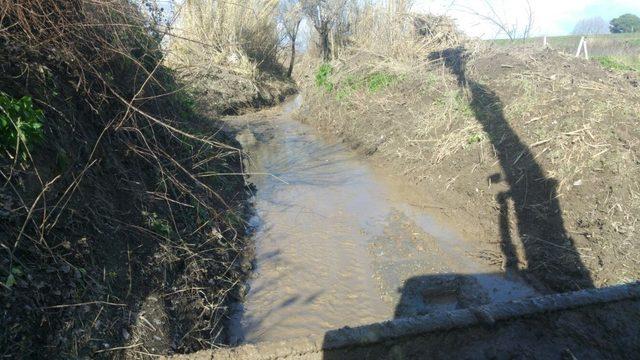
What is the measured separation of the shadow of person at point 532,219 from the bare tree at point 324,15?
12558mm

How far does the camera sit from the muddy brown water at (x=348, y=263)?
457 cm

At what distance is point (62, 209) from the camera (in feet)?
10.7

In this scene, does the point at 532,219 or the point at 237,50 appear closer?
the point at 532,219

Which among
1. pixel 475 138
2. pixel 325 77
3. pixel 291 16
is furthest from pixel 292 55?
pixel 475 138

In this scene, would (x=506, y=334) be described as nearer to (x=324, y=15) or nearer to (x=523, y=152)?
(x=523, y=152)

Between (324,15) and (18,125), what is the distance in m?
18.0

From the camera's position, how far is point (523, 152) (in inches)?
271

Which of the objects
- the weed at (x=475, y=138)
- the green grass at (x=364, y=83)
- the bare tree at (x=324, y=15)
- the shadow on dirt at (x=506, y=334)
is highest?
the bare tree at (x=324, y=15)

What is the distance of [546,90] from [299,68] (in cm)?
1674

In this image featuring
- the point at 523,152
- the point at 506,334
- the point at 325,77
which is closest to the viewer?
the point at 506,334

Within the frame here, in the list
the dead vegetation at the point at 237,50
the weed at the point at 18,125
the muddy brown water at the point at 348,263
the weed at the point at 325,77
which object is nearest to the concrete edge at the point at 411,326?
the muddy brown water at the point at 348,263

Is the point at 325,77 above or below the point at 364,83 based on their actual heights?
above

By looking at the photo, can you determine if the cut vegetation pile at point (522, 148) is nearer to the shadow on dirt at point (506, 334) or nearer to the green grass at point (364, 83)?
the green grass at point (364, 83)

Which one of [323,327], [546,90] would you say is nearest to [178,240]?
[323,327]
